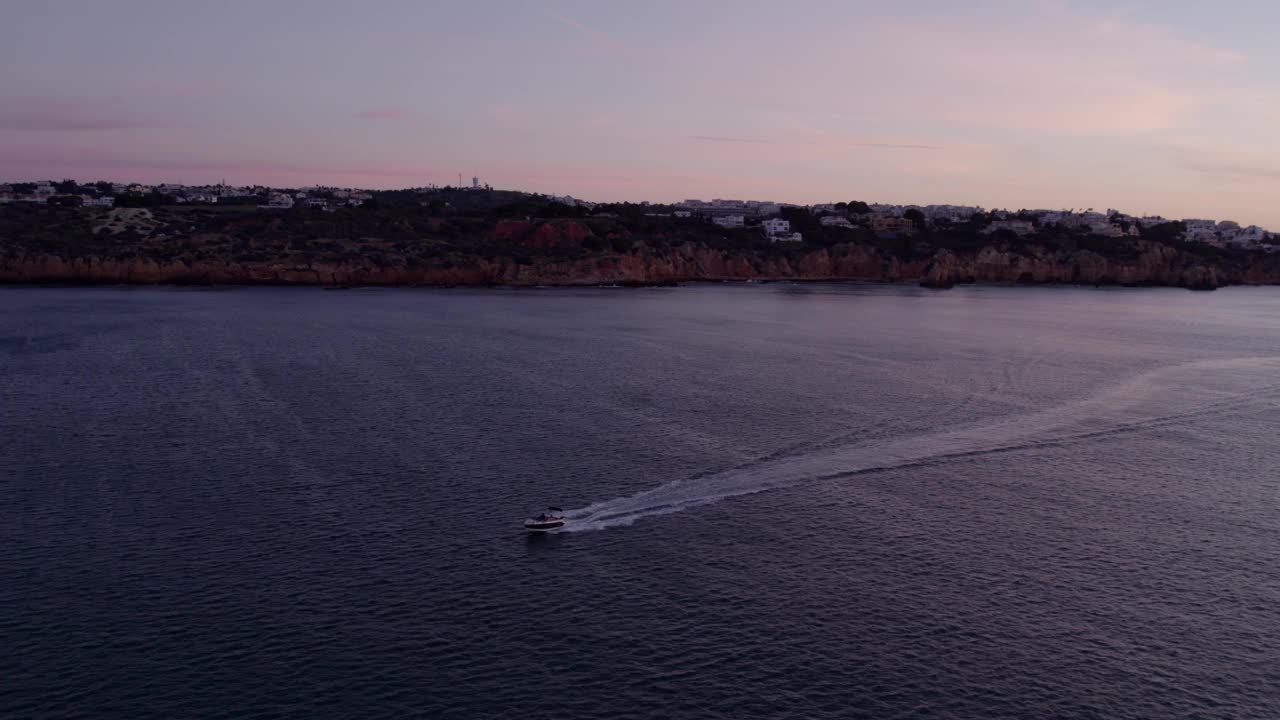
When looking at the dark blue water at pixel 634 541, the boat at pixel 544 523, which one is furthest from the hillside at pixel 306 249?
the boat at pixel 544 523

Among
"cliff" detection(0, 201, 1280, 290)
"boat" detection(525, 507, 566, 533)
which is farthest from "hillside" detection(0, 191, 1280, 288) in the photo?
"boat" detection(525, 507, 566, 533)

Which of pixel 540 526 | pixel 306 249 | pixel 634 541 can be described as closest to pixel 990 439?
pixel 634 541

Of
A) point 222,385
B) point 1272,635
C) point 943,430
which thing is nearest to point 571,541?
point 1272,635

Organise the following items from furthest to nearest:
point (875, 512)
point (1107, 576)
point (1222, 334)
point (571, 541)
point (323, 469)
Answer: point (1222, 334) → point (323, 469) → point (875, 512) → point (571, 541) → point (1107, 576)

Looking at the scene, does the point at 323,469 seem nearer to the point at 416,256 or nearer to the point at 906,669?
the point at 906,669

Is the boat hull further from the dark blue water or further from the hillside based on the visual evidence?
the hillside

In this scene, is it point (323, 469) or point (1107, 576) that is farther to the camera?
point (323, 469)
